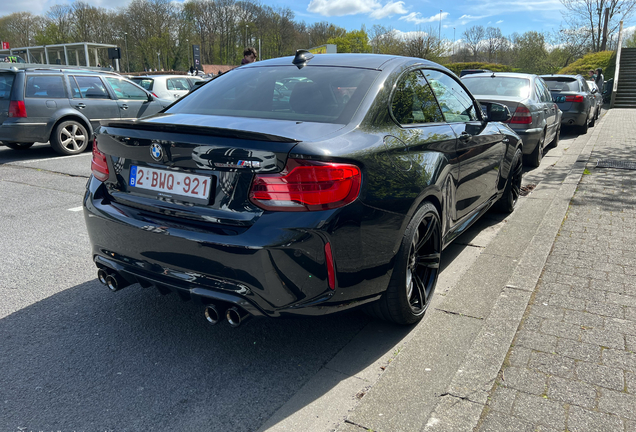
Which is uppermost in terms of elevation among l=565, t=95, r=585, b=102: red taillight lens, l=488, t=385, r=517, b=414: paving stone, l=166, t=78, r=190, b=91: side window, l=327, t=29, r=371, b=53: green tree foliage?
l=327, t=29, r=371, b=53: green tree foliage

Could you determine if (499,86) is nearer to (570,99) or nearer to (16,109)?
(570,99)

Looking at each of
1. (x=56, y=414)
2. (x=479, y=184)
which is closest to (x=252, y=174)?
(x=56, y=414)

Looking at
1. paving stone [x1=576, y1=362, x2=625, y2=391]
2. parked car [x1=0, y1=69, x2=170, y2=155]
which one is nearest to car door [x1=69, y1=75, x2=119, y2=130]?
parked car [x1=0, y1=69, x2=170, y2=155]

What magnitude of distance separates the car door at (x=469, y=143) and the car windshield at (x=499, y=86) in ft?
14.4

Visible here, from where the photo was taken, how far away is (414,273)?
3133 millimetres

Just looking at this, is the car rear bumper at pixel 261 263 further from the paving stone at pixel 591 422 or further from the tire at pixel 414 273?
the paving stone at pixel 591 422

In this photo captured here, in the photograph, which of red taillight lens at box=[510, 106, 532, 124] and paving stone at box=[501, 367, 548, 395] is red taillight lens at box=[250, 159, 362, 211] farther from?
red taillight lens at box=[510, 106, 532, 124]

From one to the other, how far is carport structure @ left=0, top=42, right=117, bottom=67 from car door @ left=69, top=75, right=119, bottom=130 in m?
26.3

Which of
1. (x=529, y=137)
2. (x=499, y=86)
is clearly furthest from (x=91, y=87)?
(x=529, y=137)

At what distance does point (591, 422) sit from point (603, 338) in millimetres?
866

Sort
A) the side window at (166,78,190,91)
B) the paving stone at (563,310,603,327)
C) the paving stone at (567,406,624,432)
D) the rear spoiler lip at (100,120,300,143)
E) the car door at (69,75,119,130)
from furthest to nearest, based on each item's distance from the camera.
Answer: the side window at (166,78,190,91), the car door at (69,75,119,130), the paving stone at (563,310,603,327), the rear spoiler lip at (100,120,300,143), the paving stone at (567,406,624,432)

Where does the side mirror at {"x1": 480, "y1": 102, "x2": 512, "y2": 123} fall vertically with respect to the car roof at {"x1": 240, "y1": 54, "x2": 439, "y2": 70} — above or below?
below

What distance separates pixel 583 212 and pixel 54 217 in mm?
5808

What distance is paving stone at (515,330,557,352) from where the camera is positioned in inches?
109
